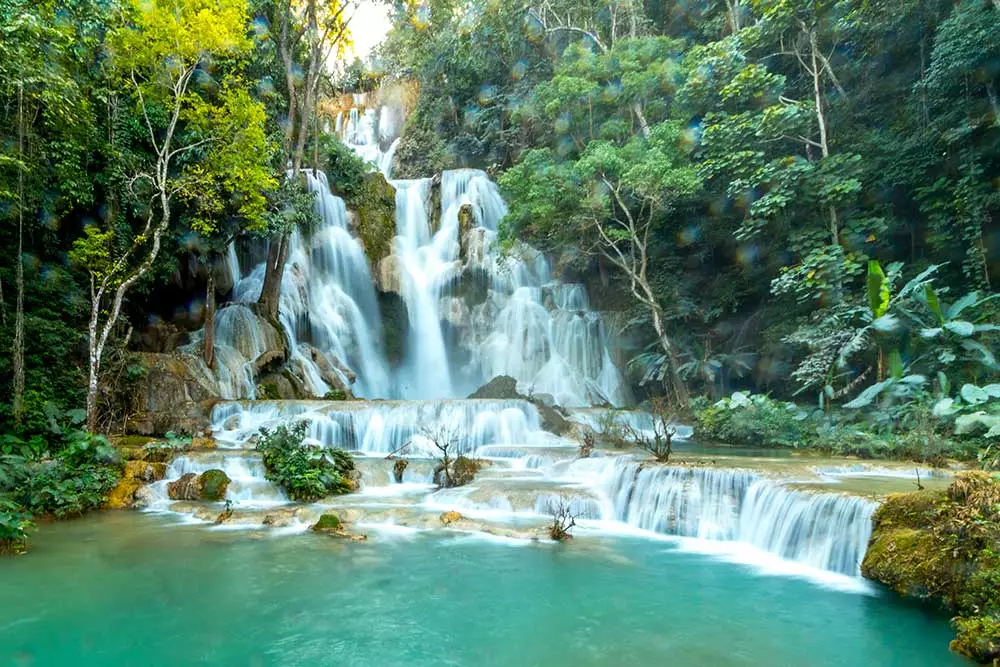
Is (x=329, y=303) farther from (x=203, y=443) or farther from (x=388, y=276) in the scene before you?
(x=203, y=443)

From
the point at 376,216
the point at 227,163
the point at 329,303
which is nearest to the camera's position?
the point at 227,163

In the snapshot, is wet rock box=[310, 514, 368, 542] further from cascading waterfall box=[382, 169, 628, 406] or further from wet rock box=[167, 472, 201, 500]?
cascading waterfall box=[382, 169, 628, 406]

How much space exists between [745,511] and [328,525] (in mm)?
5429

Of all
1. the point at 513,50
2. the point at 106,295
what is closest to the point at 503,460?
the point at 106,295

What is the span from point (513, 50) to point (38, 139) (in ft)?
65.7

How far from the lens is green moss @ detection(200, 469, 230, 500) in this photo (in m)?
9.91

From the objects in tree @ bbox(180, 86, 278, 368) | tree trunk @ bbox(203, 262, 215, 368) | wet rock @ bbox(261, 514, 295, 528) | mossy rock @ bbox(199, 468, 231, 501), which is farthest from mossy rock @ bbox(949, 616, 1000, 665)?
tree trunk @ bbox(203, 262, 215, 368)

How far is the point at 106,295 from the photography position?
14.0 m

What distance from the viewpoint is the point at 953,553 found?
503cm

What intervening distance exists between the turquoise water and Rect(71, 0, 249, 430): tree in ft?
23.0

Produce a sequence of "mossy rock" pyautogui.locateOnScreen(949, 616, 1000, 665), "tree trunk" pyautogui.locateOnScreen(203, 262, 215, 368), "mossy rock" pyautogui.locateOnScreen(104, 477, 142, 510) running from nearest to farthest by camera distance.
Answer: "mossy rock" pyautogui.locateOnScreen(949, 616, 1000, 665) → "mossy rock" pyautogui.locateOnScreen(104, 477, 142, 510) → "tree trunk" pyautogui.locateOnScreen(203, 262, 215, 368)

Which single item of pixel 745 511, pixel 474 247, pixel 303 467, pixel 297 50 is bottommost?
pixel 745 511

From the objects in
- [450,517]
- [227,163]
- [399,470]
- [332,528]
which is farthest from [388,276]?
[332,528]

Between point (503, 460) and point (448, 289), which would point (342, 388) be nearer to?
point (448, 289)
